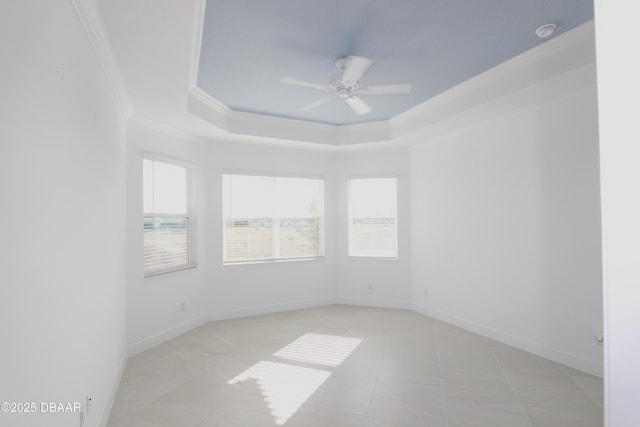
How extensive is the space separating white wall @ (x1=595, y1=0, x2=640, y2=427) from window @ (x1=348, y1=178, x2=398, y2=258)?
4.56 metres

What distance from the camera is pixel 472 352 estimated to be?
352 centimetres

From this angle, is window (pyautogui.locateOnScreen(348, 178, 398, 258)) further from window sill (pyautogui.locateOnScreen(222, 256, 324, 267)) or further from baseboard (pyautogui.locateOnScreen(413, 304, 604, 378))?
baseboard (pyautogui.locateOnScreen(413, 304, 604, 378))

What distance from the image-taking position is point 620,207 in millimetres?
729

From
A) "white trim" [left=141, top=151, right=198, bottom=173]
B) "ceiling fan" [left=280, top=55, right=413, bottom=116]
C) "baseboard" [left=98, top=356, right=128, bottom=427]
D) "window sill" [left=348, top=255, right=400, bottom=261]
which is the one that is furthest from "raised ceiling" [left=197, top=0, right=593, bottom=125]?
"baseboard" [left=98, top=356, right=128, bottom=427]

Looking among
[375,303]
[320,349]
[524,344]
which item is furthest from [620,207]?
[375,303]

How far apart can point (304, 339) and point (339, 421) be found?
5.41 ft

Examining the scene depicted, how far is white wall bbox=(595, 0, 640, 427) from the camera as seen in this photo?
2.32ft

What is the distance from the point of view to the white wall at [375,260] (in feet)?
17.1

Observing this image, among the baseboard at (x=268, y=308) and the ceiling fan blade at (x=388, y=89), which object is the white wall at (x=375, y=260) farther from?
the ceiling fan blade at (x=388, y=89)

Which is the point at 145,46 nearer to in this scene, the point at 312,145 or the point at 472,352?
the point at 312,145

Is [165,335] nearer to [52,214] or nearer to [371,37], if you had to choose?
[52,214]

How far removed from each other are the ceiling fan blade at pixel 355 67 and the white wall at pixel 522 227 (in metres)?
1.71

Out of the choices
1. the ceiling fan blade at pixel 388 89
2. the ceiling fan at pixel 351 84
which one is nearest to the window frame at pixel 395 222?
the ceiling fan at pixel 351 84

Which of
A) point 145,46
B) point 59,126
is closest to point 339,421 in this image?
point 59,126
